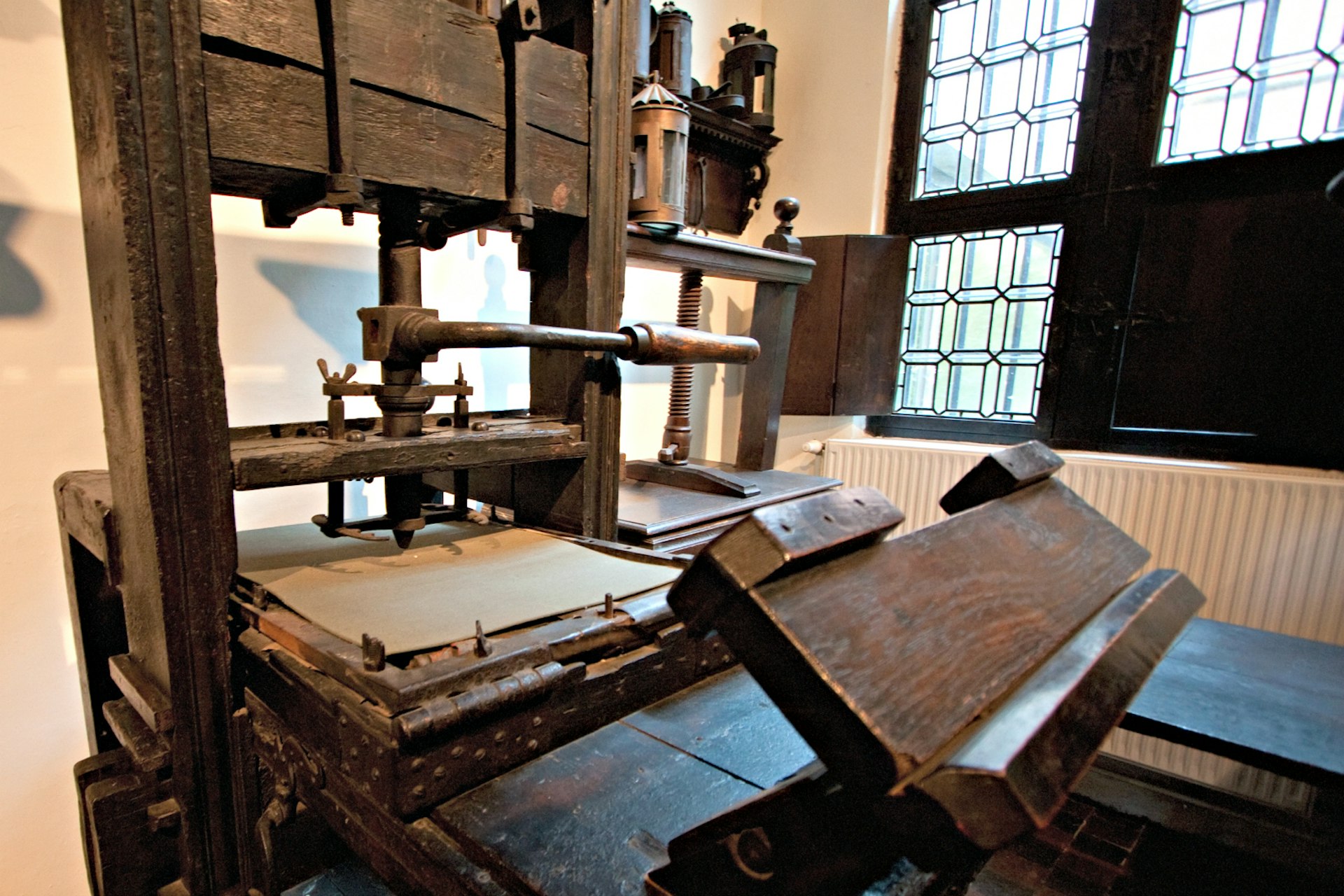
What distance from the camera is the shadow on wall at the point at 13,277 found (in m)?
1.21

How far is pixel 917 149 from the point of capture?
2611 millimetres

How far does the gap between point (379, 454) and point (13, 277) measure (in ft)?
2.90

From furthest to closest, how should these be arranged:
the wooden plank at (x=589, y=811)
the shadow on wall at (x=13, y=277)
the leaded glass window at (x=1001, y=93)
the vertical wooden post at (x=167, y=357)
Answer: the leaded glass window at (x=1001, y=93), the shadow on wall at (x=13, y=277), the vertical wooden post at (x=167, y=357), the wooden plank at (x=589, y=811)

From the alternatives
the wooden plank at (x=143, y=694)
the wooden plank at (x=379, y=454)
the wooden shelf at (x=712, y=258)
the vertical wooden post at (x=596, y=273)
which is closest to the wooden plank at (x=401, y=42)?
the vertical wooden post at (x=596, y=273)

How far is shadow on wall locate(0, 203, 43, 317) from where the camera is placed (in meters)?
1.21

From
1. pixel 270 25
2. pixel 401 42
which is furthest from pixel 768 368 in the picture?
pixel 270 25

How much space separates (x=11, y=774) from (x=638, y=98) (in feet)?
5.97

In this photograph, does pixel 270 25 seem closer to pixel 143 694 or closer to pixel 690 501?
pixel 143 694

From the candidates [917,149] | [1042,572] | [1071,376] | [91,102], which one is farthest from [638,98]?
[1071,376]

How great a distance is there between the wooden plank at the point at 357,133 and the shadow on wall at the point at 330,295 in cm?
69

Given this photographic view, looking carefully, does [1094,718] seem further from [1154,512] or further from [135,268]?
[1154,512]

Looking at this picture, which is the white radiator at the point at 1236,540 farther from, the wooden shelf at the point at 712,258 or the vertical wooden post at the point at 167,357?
the vertical wooden post at the point at 167,357

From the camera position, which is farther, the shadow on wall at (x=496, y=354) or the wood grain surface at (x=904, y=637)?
the shadow on wall at (x=496, y=354)

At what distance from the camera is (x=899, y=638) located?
0.49 m
